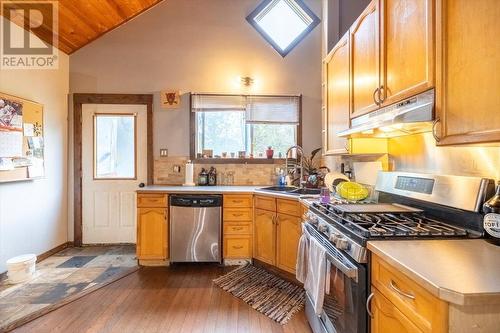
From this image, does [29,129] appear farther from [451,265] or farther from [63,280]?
[451,265]

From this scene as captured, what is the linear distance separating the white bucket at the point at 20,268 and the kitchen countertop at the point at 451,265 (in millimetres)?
3197

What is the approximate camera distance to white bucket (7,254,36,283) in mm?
2594

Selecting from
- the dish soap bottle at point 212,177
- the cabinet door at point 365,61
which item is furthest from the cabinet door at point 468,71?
the dish soap bottle at point 212,177

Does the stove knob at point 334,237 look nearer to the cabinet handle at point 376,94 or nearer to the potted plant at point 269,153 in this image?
the cabinet handle at point 376,94

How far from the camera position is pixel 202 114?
12.3ft

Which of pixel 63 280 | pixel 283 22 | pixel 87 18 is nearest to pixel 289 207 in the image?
pixel 63 280

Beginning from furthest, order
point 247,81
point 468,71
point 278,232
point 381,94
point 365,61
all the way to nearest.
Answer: point 247,81 < point 278,232 < point 365,61 < point 381,94 < point 468,71

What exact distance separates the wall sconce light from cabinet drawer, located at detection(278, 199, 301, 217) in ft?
5.87

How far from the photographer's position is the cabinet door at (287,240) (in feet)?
8.52

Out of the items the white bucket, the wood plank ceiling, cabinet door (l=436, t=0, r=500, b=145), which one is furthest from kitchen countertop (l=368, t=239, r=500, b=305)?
the wood plank ceiling

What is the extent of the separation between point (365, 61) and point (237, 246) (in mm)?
2283

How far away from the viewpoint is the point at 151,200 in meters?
3.09

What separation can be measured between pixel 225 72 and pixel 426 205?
118 inches

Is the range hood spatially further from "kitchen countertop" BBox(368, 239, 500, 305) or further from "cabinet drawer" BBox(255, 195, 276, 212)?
"cabinet drawer" BBox(255, 195, 276, 212)
